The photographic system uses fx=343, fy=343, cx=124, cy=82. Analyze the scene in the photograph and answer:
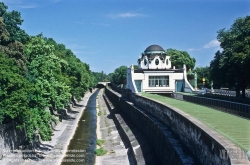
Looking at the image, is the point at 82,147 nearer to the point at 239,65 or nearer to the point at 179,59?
the point at 239,65

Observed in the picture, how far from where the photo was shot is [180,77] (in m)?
57.0

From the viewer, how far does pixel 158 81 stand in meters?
57.1

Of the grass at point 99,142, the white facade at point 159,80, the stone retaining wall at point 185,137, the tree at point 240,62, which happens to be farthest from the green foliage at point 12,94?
the white facade at point 159,80

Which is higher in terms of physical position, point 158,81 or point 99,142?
point 158,81

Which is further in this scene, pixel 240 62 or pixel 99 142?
pixel 99 142

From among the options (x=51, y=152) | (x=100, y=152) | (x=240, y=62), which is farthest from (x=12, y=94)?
(x=240, y=62)

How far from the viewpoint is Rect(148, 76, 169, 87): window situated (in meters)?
56.8

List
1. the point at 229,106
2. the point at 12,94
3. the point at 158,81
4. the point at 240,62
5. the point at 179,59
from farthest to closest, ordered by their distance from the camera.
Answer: the point at 179,59 → the point at 158,81 → the point at 240,62 → the point at 229,106 → the point at 12,94

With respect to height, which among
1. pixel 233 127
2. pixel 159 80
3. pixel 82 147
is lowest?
pixel 82 147

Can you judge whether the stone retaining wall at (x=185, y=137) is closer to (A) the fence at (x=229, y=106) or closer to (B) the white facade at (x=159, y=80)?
(A) the fence at (x=229, y=106)

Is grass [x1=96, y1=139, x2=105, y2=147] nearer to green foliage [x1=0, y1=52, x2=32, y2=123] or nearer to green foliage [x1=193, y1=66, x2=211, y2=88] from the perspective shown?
green foliage [x1=0, y1=52, x2=32, y2=123]

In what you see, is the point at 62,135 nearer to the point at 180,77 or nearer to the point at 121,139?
the point at 121,139

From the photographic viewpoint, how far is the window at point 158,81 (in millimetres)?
56812

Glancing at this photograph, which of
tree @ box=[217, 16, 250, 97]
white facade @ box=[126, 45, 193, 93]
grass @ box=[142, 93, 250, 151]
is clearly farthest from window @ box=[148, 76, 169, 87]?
grass @ box=[142, 93, 250, 151]
